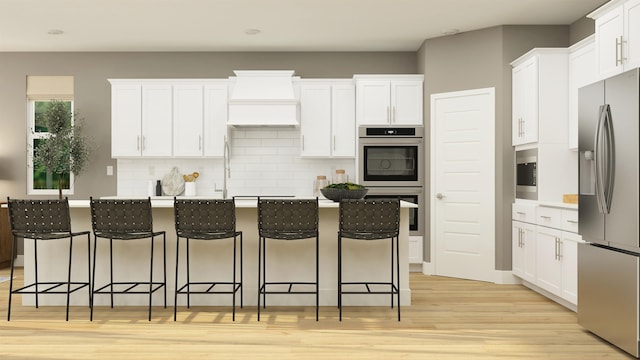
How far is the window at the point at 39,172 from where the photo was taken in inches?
281

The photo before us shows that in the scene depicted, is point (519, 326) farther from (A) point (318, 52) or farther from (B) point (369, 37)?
(A) point (318, 52)

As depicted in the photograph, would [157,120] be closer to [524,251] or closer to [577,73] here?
[524,251]

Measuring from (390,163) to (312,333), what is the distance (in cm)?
320

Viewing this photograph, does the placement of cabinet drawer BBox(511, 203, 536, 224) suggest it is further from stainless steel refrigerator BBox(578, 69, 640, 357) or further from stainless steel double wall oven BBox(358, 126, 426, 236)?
stainless steel refrigerator BBox(578, 69, 640, 357)

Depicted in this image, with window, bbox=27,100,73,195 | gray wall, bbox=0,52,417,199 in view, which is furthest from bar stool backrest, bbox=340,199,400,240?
window, bbox=27,100,73,195

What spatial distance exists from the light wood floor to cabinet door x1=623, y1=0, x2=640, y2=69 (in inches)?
78.8

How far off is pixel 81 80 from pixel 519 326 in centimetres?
635

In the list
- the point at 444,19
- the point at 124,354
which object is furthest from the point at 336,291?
the point at 444,19

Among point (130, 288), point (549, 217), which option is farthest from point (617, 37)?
point (130, 288)

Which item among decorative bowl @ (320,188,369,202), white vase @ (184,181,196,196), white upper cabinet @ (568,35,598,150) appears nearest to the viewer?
decorative bowl @ (320,188,369,202)

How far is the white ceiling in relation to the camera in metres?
5.21

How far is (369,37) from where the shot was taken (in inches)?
253

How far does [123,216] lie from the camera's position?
164 inches

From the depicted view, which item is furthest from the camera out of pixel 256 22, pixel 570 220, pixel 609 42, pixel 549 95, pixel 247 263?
pixel 256 22
